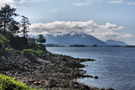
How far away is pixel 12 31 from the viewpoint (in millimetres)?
73875

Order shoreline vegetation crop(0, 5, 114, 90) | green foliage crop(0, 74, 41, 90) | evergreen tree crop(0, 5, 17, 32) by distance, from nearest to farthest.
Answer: green foliage crop(0, 74, 41, 90), shoreline vegetation crop(0, 5, 114, 90), evergreen tree crop(0, 5, 17, 32)

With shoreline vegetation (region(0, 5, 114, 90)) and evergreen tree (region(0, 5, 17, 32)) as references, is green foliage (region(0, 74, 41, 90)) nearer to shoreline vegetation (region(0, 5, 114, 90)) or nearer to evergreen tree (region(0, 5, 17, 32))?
shoreline vegetation (region(0, 5, 114, 90))

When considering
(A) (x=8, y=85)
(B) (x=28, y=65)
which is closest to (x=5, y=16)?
(B) (x=28, y=65)

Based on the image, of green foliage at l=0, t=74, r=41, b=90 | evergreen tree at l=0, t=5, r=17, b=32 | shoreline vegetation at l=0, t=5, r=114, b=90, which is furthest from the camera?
evergreen tree at l=0, t=5, r=17, b=32

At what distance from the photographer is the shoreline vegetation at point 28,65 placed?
23.4 m

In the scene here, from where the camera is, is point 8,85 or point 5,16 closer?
point 8,85

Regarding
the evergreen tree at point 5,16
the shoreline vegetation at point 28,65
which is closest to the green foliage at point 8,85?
the shoreline vegetation at point 28,65

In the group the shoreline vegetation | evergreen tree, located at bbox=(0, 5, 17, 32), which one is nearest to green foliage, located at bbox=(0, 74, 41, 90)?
the shoreline vegetation

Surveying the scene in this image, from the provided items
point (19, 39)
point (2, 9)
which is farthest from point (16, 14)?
point (19, 39)

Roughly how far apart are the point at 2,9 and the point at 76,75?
1916 inches

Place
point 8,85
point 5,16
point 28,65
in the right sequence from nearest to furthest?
point 8,85
point 28,65
point 5,16

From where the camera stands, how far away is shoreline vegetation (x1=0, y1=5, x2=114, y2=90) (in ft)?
76.7

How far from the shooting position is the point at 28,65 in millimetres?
40469

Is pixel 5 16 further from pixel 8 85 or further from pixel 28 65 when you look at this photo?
pixel 8 85
